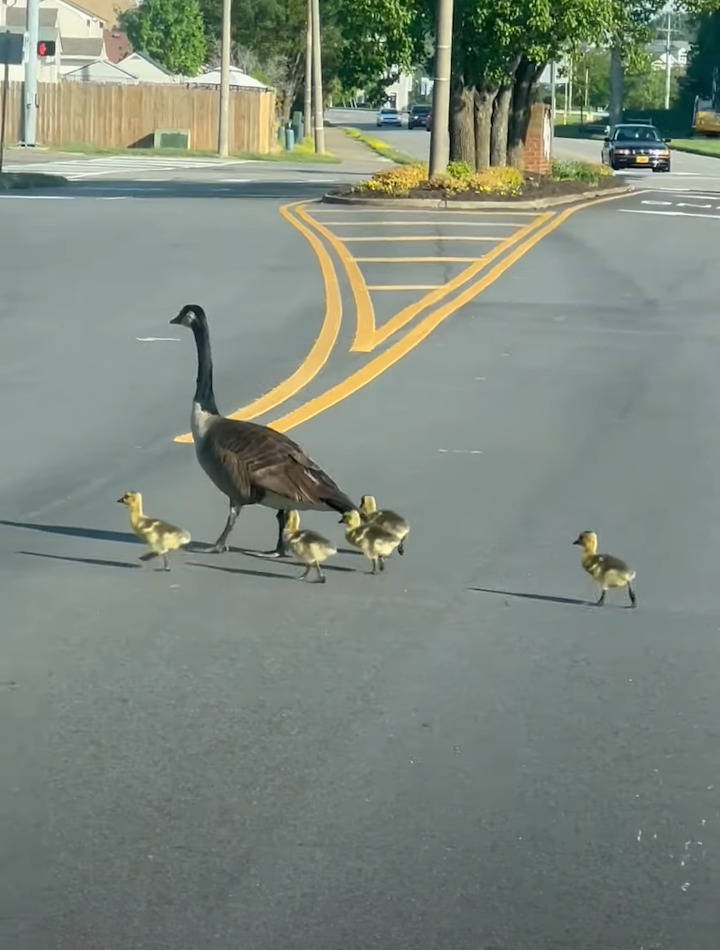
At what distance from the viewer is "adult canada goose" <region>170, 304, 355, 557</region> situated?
8.73 meters

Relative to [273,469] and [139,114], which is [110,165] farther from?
[273,469]

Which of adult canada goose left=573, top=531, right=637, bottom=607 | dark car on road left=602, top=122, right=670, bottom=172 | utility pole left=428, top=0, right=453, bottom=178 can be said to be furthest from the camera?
dark car on road left=602, top=122, right=670, bottom=172

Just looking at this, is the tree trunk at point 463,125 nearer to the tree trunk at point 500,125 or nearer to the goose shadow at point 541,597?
the tree trunk at point 500,125

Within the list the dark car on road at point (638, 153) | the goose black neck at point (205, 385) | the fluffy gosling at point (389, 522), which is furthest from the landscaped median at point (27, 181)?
the fluffy gosling at point (389, 522)

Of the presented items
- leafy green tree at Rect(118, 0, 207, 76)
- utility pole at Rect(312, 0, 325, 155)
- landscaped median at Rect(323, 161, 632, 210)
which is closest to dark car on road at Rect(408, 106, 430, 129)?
leafy green tree at Rect(118, 0, 207, 76)

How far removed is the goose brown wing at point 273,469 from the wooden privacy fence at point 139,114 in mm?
71424

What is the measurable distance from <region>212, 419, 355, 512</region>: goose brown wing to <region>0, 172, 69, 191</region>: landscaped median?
105 feet

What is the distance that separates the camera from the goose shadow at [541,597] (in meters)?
8.67

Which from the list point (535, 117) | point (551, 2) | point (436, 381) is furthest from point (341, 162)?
point (436, 381)

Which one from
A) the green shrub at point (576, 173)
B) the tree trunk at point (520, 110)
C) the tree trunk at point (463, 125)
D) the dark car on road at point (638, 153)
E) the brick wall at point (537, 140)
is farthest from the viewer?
the dark car on road at point (638, 153)

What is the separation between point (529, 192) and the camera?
37.3 meters

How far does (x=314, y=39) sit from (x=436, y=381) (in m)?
63.1

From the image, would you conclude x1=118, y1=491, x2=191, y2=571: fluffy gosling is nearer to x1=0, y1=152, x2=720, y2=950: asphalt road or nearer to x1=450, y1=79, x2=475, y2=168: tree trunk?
x1=0, y1=152, x2=720, y2=950: asphalt road

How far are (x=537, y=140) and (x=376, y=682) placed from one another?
138 feet
